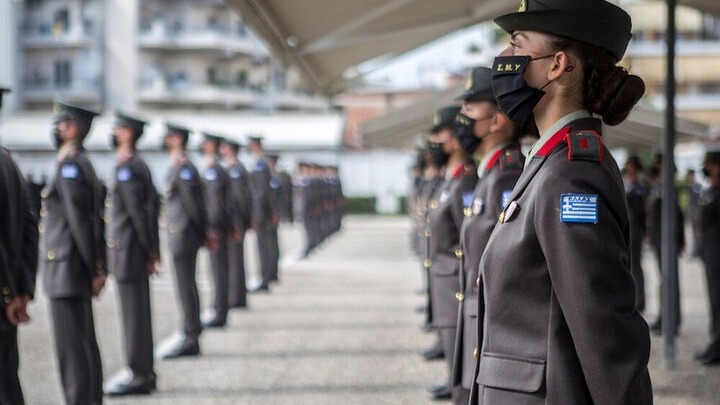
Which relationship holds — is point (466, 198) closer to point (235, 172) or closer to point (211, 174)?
point (211, 174)

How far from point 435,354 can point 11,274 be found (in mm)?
5236

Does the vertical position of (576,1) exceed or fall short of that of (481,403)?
it exceeds it

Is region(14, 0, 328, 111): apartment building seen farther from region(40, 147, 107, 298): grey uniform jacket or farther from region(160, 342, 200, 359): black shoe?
region(40, 147, 107, 298): grey uniform jacket

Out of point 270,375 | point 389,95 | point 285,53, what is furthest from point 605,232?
point 389,95

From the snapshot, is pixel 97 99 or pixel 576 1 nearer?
pixel 576 1

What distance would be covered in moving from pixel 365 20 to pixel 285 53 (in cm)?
114

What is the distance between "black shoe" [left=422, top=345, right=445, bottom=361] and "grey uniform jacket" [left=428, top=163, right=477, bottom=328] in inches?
114

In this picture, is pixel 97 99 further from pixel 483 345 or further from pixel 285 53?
pixel 483 345

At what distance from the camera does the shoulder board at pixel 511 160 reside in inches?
201

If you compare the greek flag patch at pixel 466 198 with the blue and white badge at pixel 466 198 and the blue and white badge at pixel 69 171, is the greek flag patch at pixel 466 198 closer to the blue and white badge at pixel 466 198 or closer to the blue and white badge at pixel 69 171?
the blue and white badge at pixel 466 198

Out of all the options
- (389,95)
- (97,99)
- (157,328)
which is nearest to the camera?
(157,328)

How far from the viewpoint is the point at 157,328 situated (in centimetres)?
1179

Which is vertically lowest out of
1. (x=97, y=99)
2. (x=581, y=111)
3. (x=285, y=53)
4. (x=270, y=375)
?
(x=270, y=375)

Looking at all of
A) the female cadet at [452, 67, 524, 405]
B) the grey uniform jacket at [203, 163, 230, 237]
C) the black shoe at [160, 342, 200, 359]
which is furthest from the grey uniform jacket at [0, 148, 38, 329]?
the grey uniform jacket at [203, 163, 230, 237]
